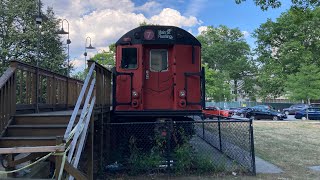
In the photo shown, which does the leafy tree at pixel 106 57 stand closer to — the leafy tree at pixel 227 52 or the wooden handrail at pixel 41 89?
the leafy tree at pixel 227 52

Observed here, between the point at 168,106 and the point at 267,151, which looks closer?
the point at 168,106

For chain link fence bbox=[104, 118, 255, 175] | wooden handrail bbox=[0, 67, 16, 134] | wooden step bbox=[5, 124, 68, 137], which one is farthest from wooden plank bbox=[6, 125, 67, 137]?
chain link fence bbox=[104, 118, 255, 175]

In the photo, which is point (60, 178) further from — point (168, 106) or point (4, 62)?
point (4, 62)

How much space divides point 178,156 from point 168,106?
1.88 meters

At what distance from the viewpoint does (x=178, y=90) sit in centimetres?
973

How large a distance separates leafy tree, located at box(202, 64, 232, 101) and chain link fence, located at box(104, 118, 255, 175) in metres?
52.7

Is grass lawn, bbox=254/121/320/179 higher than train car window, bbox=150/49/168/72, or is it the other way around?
train car window, bbox=150/49/168/72

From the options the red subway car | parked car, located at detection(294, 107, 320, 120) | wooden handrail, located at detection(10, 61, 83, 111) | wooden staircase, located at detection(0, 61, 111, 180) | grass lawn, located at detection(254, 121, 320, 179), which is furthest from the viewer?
parked car, located at detection(294, 107, 320, 120)

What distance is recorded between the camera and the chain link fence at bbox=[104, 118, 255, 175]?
852 centimetres

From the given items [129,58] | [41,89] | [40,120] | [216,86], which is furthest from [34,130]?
[216,86]

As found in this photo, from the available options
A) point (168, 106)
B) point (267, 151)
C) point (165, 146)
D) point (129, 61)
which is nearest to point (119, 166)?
point (165, 146)

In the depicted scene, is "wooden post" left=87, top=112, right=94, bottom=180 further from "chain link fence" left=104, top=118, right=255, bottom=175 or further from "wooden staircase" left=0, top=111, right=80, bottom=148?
"chain link fence" left=104, top=118, right=255, bottom=175

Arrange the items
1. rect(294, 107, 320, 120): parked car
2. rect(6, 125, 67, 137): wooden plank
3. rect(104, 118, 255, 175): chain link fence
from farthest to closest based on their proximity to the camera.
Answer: rect(294, 107, 320, 120): parked car, rect(104, 118, 255, 175): chain link fence, rect(6, 125, 67, 137): wooden plank

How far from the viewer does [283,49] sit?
199 feet
